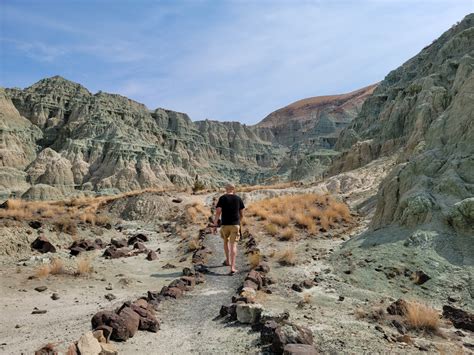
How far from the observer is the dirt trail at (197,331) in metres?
5.36

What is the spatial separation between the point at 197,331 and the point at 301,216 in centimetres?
1217

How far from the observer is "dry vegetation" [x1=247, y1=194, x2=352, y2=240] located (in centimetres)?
1661

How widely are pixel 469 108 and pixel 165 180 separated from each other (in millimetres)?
86251

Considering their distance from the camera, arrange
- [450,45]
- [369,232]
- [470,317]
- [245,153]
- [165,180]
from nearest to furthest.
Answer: [470,317], [369,232], [450,45], [165,180], [245,153]

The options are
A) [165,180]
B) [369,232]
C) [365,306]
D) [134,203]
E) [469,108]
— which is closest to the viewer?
[365,306]

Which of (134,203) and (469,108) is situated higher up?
(469,108)

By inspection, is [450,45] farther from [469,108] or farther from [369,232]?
[369,232]

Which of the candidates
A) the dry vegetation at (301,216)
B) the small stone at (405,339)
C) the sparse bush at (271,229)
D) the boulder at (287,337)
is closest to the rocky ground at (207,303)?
the small stone at (405,339)

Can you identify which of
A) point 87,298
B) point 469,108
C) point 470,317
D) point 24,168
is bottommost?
point 470,317

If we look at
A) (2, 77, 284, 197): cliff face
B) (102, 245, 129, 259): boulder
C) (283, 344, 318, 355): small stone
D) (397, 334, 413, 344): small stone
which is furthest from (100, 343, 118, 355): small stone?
(2, 77, 284, 197): cliff face

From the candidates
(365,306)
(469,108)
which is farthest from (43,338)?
(469,108)

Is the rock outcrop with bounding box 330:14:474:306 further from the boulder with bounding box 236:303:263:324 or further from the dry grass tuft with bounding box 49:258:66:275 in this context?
the dry grass tuft with bounding box 49:258:66:275

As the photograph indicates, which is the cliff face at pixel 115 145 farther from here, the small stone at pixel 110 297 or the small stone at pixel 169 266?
the small stone at pixel 110 297

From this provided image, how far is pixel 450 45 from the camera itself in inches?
1719
